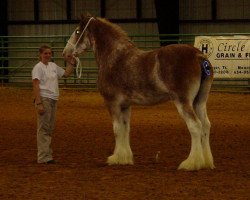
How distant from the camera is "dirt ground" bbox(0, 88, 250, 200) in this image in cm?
826

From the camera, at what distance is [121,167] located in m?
10.1

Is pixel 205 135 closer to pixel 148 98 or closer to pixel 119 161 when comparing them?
pixel 148 98

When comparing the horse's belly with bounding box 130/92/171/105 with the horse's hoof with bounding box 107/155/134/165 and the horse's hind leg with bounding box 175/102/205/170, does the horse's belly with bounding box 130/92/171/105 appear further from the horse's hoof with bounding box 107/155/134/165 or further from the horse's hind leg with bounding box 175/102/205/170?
the horse's hoof with bounding box 107/155/134/165

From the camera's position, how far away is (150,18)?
29.6 metres

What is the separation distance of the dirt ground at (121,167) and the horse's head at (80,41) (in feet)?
5.33

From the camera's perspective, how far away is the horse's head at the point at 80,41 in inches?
429

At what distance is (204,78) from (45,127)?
239cm

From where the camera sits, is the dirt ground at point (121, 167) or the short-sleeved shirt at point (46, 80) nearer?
the dirt ground at point (121, 167)

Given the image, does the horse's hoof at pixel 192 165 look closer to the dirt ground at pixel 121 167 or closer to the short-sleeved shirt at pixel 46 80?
the dirt ground at pixel 121 167

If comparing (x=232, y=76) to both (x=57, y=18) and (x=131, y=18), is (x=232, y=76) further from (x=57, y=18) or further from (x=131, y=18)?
(x=57, y=18)

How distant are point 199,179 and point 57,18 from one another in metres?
23.2

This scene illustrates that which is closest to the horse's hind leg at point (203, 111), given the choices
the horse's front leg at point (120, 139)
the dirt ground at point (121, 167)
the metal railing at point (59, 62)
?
the dirt ground at point (121, 167)

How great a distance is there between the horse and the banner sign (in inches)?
468

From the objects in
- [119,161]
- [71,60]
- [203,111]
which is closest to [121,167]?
[119,161]
